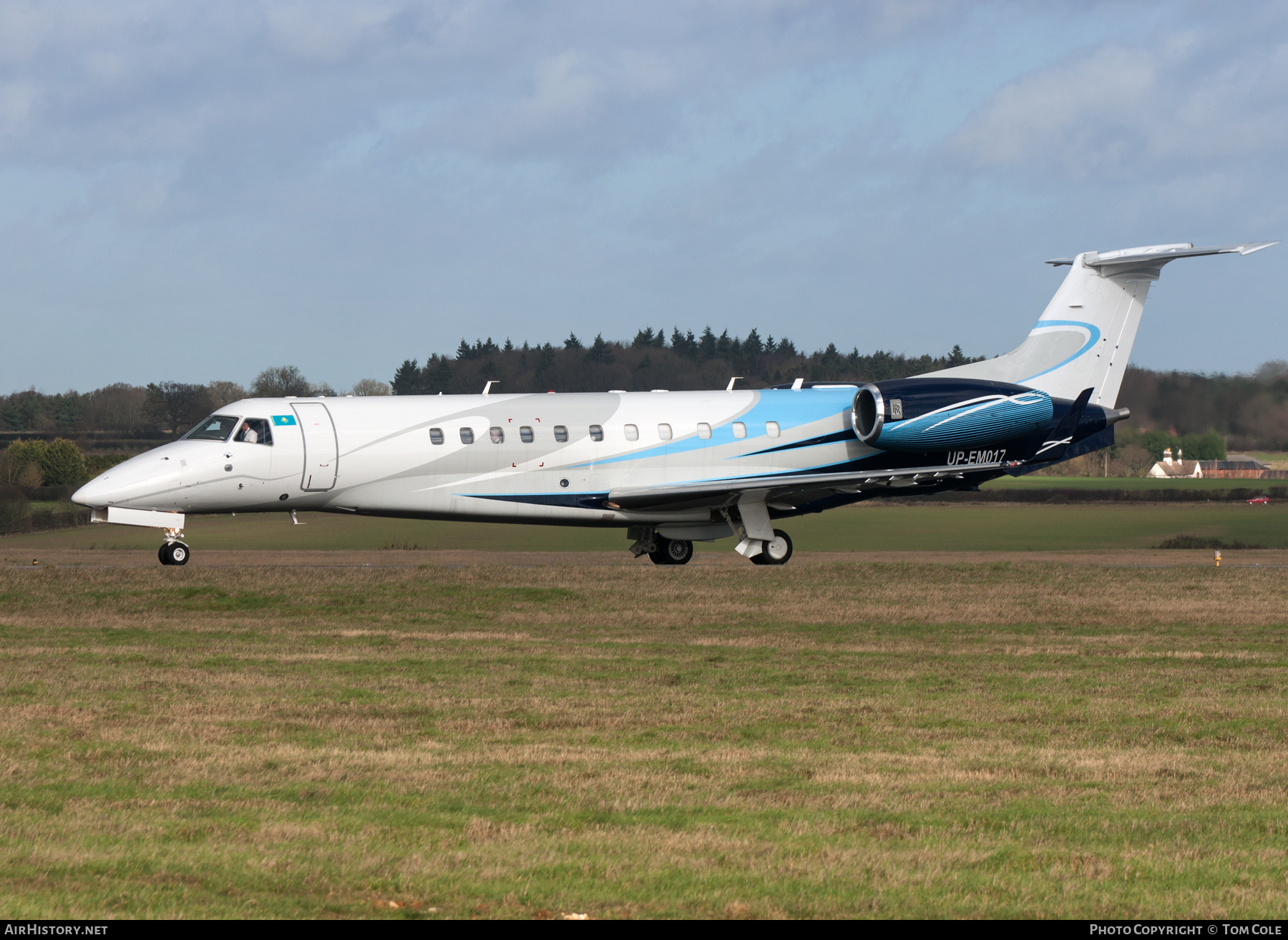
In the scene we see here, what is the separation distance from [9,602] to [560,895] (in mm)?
22286

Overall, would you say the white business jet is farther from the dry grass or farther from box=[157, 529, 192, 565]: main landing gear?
the dry grass

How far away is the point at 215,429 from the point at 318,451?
216cm

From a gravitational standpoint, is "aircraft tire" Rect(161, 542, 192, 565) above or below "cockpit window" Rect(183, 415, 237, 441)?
below

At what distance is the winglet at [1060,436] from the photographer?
33062 millimetres

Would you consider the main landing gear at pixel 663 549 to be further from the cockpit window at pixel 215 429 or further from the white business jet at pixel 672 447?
the cockpit window at pixel 215 429

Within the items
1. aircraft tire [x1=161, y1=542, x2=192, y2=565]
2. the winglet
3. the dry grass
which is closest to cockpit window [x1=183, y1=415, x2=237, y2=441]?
aircraft tire [x1=161, y1=542, x2=192, y2=565]

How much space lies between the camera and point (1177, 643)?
829 inches

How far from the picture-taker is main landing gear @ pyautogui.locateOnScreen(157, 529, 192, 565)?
92.4ft

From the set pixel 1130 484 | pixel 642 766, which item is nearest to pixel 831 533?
pixel 1130 484

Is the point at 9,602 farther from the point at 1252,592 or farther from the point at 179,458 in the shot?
the point at 1252,592

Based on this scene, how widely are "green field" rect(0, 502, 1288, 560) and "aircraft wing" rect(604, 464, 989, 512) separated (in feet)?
51.9

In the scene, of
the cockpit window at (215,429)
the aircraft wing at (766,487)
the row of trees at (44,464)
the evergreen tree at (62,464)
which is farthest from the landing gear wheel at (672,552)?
the evergreen tree at (62,464)

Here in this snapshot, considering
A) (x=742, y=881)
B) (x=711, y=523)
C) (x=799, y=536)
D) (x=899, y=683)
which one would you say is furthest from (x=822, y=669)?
(x=799, y=536)

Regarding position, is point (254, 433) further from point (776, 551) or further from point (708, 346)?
point (708, 346)
